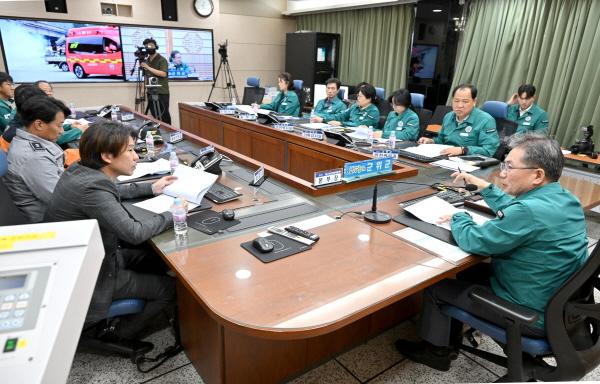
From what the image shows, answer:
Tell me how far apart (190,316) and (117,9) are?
637cm

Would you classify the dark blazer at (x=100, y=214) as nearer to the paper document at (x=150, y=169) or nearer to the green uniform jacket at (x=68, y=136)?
the paper document at (x=150, y=169)

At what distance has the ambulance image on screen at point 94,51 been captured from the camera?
6156mm

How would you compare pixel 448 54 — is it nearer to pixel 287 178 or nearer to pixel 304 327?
pixel 287 178

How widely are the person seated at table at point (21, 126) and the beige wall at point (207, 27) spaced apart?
327 cm

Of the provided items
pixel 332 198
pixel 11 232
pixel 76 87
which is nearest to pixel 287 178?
pixel 332 198

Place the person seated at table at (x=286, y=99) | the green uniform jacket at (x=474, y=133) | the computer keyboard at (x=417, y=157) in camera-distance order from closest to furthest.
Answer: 1. the computer keyboard at (x=417, y=157)
2. the green uniform jacket at (x=474, y=133)
3. the person seated at table at (x=286, y=99)

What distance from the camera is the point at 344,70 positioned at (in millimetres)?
7461

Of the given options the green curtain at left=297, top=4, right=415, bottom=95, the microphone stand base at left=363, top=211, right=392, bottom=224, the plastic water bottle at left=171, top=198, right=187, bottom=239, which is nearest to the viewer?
the plastic water bottle at left=171, top=198, right=187, bottom=239

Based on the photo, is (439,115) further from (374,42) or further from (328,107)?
(374,42)

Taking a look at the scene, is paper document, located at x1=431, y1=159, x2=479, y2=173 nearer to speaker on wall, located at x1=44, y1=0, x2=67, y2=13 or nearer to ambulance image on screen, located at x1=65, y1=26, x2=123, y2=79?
ambulance image on screen, located at x1=65, y1=26, x2=123, y2=79

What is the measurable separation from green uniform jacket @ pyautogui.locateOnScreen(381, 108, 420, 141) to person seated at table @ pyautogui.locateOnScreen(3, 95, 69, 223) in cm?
273

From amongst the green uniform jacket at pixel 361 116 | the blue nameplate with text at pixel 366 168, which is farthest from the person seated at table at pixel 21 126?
the green uniform jacket at pixel 361 116

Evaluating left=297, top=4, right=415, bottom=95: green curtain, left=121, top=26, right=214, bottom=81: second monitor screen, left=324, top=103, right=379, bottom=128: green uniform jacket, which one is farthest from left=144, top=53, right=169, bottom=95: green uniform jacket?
left=297, top=4, right=415, bottom=95: green curtain

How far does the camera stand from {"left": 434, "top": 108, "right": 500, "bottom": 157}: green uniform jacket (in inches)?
121
